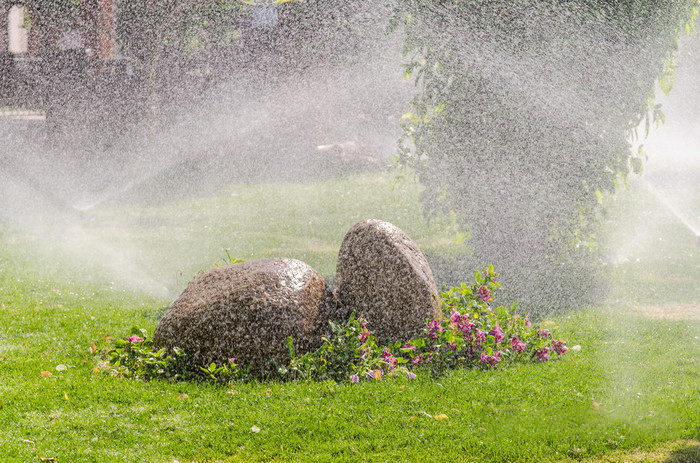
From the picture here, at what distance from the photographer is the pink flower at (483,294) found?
19.8ft

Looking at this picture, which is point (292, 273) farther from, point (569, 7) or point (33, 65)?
point (33, 65)

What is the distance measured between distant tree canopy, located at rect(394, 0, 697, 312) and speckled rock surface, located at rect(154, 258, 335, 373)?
3.48 m

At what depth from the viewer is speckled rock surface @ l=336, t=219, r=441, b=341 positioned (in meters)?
5.46

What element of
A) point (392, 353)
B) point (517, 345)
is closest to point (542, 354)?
point (517, 345)

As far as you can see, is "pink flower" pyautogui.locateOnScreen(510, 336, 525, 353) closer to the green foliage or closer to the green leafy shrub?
the green leafy shrub

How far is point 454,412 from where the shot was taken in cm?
455

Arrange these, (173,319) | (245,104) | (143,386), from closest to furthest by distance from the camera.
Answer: (143,386) < (173,319) < (245,104)

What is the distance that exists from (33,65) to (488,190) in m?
13.9

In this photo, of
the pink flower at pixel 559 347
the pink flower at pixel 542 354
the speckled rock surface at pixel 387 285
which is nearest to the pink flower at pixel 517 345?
the pink flower at pixel 542 354

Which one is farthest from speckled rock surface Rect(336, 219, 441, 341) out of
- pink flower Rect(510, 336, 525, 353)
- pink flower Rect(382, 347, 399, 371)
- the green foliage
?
the green foliage

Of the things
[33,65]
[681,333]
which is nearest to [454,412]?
[681,333]

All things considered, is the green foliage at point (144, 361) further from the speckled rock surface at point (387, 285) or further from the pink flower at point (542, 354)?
the pink flower at point (542, 354)

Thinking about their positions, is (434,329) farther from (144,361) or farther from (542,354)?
(144,361)

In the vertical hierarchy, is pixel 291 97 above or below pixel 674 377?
above
